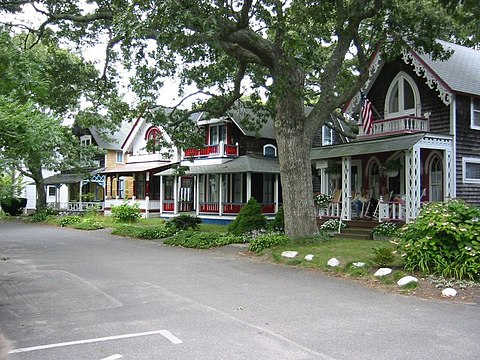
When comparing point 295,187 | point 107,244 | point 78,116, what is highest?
point 78,116

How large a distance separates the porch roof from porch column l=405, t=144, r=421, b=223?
0.35 metres

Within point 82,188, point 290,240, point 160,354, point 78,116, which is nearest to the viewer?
point 160,354

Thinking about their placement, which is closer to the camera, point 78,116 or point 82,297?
point 82,297

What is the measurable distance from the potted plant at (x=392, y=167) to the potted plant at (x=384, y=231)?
101 inches

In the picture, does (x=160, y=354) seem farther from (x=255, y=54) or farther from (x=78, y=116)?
(x=78, y=116)

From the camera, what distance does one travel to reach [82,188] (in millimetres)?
43594

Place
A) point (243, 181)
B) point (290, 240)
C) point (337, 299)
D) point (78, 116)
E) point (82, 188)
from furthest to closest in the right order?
point (82, 188)
point (243, 181)
point (78, 116)
point (290, 240)
point (337, 299)

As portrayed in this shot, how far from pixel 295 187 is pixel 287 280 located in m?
5.23

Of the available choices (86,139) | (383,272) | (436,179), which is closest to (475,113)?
(436,179)

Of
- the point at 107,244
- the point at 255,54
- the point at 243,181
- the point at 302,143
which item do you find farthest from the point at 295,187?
the point at 243,181

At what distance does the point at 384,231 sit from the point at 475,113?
648 centimetres

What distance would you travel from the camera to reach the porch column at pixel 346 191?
63.8 ft

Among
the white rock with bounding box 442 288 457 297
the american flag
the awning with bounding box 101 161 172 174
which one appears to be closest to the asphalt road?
the white rock with bounding box 442 288 457 297

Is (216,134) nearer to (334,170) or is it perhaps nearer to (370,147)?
(334,170)
